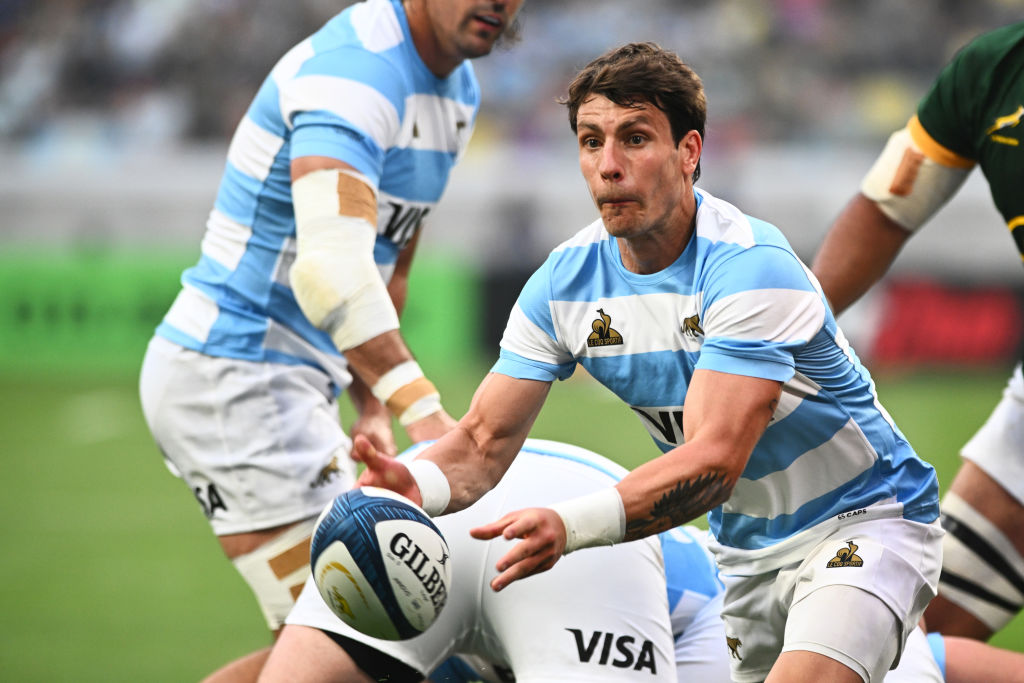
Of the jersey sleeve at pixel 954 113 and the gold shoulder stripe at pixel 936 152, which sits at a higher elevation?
the jersey sleeve at pixel 954 113

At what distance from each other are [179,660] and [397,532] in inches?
140

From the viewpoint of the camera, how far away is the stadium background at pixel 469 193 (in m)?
12.2

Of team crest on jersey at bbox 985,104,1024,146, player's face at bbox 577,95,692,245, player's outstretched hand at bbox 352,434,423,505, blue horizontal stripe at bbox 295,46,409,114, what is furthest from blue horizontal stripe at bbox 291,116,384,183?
team crest on jersey at bbox 985,104,1024,146

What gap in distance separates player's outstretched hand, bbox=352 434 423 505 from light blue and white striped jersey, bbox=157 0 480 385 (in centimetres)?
119

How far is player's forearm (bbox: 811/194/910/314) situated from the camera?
4309 millimetres

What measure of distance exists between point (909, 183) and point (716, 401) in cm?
189

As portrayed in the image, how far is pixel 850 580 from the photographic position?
299 cm

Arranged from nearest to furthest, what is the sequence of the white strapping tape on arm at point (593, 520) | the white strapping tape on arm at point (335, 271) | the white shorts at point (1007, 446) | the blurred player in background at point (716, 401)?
1. the white strapping tape on arm at point (593, 520)
2. the blurred player in background at point (716, 401)
3. the white strapping tape on arm at point (335, 271)
4. the white shorts at point (1007, 446)

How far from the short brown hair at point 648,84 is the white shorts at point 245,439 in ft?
5.08

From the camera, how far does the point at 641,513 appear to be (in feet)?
8.92

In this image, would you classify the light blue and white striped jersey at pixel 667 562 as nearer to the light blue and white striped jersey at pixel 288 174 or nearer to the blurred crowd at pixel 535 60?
the light blue and white striped jersey at pixel 288 174

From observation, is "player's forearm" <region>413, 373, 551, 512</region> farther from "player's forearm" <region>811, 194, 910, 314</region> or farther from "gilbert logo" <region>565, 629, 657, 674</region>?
"player's forearm" <region>811, 194, 910, 314</region>

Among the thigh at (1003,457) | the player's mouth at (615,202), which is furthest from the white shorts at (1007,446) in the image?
the player's mouth at (615,202)

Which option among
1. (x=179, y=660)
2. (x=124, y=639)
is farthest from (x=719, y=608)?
(x=124, y=639)
